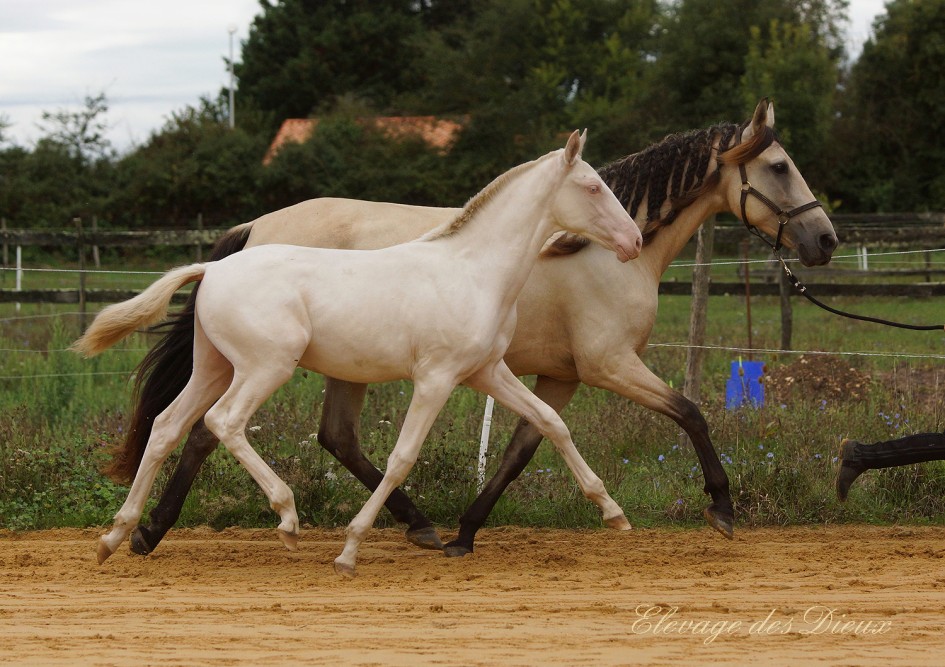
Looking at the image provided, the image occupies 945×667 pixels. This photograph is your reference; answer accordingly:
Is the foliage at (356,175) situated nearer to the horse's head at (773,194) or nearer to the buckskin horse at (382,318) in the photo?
the horse's head at (773,194)

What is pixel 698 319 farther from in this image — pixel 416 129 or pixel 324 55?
pixel 324 55

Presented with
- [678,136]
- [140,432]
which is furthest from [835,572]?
[140,432]

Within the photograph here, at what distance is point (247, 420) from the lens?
506 cm

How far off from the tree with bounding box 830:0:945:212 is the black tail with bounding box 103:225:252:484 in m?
26.2

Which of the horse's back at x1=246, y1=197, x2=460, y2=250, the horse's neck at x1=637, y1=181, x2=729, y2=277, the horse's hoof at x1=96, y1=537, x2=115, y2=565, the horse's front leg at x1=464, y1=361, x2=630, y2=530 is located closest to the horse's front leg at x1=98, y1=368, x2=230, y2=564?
the horse's hoof at x1=96, y1=537, x2=115, y2=565

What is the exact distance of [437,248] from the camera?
17.7 ft

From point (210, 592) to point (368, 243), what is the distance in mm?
2121

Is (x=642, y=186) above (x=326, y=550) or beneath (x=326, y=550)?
above

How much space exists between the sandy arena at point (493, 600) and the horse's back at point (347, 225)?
1.63 metres

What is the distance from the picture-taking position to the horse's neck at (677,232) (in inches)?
237

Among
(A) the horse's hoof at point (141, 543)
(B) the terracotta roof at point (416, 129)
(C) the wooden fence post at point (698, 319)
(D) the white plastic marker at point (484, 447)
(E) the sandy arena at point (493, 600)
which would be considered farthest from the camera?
(B) the terracotta roof at point (416, 129)

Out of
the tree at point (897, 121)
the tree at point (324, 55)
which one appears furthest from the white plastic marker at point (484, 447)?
A: the tree at point (324, 55)

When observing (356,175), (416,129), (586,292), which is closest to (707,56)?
(416,129)

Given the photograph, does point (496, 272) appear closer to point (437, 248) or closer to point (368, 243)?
→ point (437, 248)
